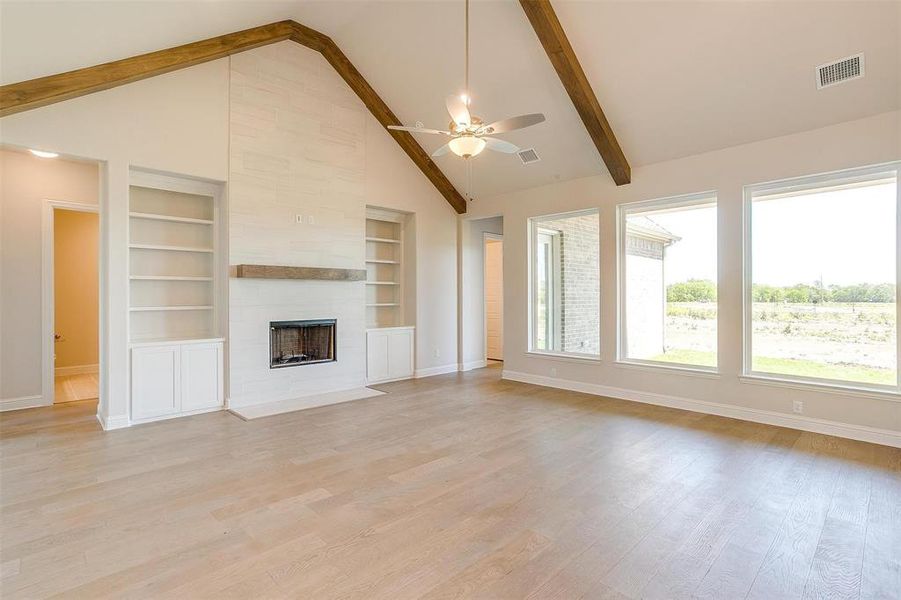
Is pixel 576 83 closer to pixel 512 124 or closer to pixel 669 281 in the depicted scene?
pixel 512 124

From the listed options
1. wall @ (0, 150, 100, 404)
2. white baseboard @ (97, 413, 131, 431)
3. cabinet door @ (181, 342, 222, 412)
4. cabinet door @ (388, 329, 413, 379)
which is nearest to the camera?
white baseboard @ (97, 413, 131, 431)

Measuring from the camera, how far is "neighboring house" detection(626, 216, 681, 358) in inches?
224

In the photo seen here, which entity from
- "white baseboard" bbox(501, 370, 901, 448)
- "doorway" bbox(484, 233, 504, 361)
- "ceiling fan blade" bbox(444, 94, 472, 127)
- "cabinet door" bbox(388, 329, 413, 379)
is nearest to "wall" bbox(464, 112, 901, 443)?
"white baseboard" bbox(501, 370, 901, 448)

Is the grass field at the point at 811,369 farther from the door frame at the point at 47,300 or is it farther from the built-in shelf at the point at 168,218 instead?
the door frame at the point at 47,300

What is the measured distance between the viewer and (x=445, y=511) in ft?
9.11

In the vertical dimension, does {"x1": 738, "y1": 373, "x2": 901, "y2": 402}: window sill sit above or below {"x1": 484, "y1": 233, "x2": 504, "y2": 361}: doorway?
below

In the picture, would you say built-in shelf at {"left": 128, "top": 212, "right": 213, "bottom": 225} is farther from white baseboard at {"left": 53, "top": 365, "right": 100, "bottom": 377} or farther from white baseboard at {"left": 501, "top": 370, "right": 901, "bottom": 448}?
white baseboard at {"left": 501, "top": 370, "right": 901, "bottom": 448}

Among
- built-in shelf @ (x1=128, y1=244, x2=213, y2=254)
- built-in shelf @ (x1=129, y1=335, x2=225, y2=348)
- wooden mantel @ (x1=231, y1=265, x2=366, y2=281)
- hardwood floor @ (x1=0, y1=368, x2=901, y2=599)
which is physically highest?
built-in shelf @ (x1=128, y1=244, x2=213, y2=254)

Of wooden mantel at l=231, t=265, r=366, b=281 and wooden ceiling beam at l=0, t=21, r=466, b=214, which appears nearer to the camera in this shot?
wooden ceiling beam at l=0, t=21, r=466, b=214

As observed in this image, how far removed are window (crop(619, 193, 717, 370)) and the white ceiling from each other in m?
0.71

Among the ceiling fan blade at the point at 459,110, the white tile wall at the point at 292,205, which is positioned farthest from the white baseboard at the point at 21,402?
the ceiling fan blade at the point at 459,110

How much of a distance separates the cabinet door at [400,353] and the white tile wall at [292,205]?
0.60 m

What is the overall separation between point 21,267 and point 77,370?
2.97m

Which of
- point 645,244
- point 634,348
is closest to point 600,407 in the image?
point 634,348
